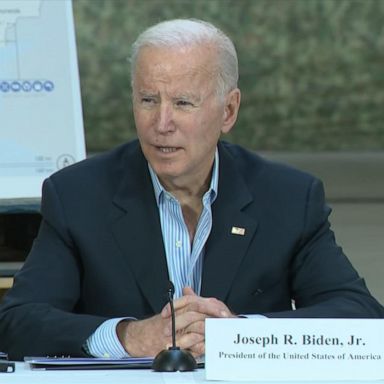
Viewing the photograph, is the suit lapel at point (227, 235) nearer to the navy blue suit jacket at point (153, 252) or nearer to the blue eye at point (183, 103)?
the navy blue suit jacket at point (153, 252)

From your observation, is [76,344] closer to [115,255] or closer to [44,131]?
[115,255]

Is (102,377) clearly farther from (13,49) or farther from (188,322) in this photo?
(13,49)

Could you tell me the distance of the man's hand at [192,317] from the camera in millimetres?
2553

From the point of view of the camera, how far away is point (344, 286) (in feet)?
9.48

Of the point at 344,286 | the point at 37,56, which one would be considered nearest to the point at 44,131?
the point at 37,56

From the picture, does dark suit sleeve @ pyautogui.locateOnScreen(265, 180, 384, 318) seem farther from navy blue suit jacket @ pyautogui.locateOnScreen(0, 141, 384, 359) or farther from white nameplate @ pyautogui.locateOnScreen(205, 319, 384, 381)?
white nameplate @ pyautogui.locateOnScreen(205, 319, 384, 381)

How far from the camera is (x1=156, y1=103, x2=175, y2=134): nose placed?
2.73 meters

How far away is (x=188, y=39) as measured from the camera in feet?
9.03

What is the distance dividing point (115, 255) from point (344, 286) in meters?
0.53

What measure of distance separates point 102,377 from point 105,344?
407mm

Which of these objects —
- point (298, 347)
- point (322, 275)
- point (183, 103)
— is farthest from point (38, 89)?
point (298, 347)

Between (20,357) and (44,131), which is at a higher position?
(44,131)

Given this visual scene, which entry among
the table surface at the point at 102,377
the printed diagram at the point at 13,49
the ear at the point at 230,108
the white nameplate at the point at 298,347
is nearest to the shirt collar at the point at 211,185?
the ear at the point at 230,108

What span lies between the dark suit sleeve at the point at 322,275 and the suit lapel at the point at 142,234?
1.07 ft
